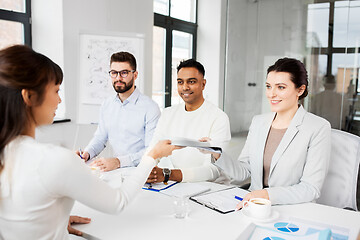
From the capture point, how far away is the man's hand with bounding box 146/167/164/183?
179 centimetres

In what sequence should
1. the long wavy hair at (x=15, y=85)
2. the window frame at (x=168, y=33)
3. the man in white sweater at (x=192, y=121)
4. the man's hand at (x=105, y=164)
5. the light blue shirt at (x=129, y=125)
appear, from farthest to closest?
the window frame at (x=168, y=33), the light blue shirt at (x=129, y=125), the man in white sweater at (x=192, y=121), the man's hand at (x=105, y=164), the long wavy hair at (x=15, y=85)

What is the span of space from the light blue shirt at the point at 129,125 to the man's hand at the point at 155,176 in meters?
0.99

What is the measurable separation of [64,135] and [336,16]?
134 inches

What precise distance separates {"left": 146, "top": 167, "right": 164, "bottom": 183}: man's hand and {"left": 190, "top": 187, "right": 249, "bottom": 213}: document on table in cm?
29

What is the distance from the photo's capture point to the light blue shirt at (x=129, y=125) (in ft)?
9.25

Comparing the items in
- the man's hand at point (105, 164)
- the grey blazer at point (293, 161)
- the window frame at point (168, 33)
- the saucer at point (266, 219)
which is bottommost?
the saucer at point (266, 219)

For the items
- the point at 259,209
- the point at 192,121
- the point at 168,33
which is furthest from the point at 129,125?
the point at 168,33

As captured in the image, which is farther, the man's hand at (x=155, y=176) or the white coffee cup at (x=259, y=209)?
the man's hand at (x=155, y=176)

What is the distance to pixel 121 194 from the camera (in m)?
1.17

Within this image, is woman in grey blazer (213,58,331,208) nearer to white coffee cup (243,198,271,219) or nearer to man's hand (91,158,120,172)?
white coffee cup (243,198,271,219)

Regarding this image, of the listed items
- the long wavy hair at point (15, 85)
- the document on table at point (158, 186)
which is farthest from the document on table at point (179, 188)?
the long wavy hair at point (15, 85)

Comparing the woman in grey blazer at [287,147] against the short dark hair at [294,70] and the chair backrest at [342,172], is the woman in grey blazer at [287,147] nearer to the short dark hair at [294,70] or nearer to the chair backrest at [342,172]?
the short dark hair at [294,70]

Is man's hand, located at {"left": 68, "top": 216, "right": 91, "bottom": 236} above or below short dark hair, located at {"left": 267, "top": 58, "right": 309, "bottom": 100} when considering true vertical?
below

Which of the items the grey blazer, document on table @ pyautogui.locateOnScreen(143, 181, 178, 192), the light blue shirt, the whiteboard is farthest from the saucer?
the whiteboard
